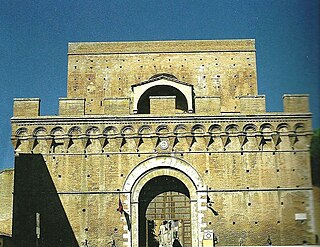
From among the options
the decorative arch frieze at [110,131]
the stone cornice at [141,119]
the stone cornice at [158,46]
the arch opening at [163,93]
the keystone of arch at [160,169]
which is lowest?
the keystone of arch at [160,169]

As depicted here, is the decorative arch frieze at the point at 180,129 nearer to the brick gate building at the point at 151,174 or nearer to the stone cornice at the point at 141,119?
the brick gate building at the point at 151,174

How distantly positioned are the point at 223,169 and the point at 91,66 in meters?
10.0

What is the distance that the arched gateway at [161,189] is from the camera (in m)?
20.0

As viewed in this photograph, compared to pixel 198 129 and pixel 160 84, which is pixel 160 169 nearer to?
pixel 198 129

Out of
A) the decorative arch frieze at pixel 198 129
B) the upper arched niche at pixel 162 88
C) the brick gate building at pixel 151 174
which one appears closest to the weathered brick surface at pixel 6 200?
the brick gate building at pixel 151 174

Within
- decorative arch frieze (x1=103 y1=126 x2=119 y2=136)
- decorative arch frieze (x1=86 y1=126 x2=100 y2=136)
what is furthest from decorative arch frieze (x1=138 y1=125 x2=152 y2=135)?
decorative arch frieze (x1=86 y1=126 x2=100 y2=136)

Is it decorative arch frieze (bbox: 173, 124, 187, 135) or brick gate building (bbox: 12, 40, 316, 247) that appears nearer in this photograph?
brick gate building (bbox: 12, 40, 316, 247)

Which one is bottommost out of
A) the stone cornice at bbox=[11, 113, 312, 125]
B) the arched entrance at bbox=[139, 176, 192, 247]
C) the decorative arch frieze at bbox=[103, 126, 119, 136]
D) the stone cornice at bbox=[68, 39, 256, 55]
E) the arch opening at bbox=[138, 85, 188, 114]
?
the arched entrance at bbox=[139, 176, 192, 247]

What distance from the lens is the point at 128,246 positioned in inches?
773

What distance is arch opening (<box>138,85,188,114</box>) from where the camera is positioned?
24.2m

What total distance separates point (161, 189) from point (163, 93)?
599 cm

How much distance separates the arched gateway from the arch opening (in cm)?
484

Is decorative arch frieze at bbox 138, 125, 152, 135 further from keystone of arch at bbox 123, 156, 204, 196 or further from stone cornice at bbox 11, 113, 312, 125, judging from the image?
keystone of arch at bbox 123, 156, 204, 196

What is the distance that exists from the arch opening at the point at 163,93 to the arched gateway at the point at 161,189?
4836mm
